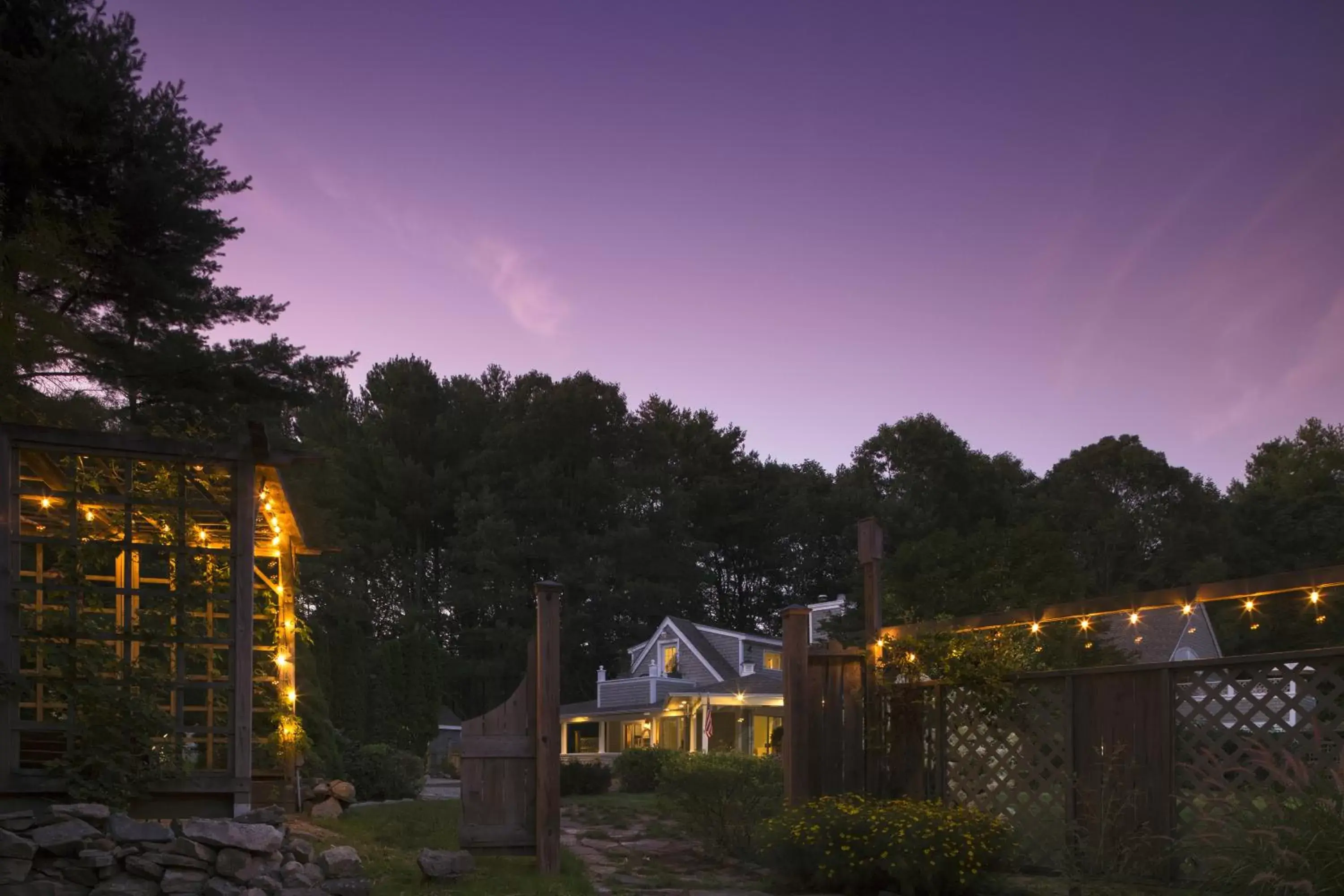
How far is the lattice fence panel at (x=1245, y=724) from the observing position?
270 inches

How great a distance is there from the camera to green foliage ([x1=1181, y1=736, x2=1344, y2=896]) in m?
4.95

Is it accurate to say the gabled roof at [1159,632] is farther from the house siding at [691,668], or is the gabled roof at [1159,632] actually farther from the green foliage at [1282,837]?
the green foliage at [1282,837]

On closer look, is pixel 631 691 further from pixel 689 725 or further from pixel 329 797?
pixel 329 797

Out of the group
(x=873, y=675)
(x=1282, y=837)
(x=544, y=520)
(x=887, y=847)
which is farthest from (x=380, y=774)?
(x=544, y=520)

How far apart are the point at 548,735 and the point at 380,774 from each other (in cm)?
825

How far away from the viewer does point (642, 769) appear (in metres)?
21.4

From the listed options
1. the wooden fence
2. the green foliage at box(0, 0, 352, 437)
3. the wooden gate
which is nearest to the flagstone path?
the wooden gate

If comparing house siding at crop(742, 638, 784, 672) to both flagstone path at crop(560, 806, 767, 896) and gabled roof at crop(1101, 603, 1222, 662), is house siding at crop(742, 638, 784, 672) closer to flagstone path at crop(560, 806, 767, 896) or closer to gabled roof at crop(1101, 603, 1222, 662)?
gabled roof at crop(1101, 603, 1222, 662)

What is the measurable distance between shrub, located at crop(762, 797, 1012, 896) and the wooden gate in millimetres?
1797

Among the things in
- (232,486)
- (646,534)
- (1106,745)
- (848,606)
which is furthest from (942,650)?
(646,534)

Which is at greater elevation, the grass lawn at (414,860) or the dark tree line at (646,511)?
the dark tree line at (646,511)

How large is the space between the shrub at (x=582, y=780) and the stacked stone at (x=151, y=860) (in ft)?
39.9

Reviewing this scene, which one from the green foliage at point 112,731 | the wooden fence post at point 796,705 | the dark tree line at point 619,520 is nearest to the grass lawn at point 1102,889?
the wooden fence post at point 796,705

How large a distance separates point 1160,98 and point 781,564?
119 feet
